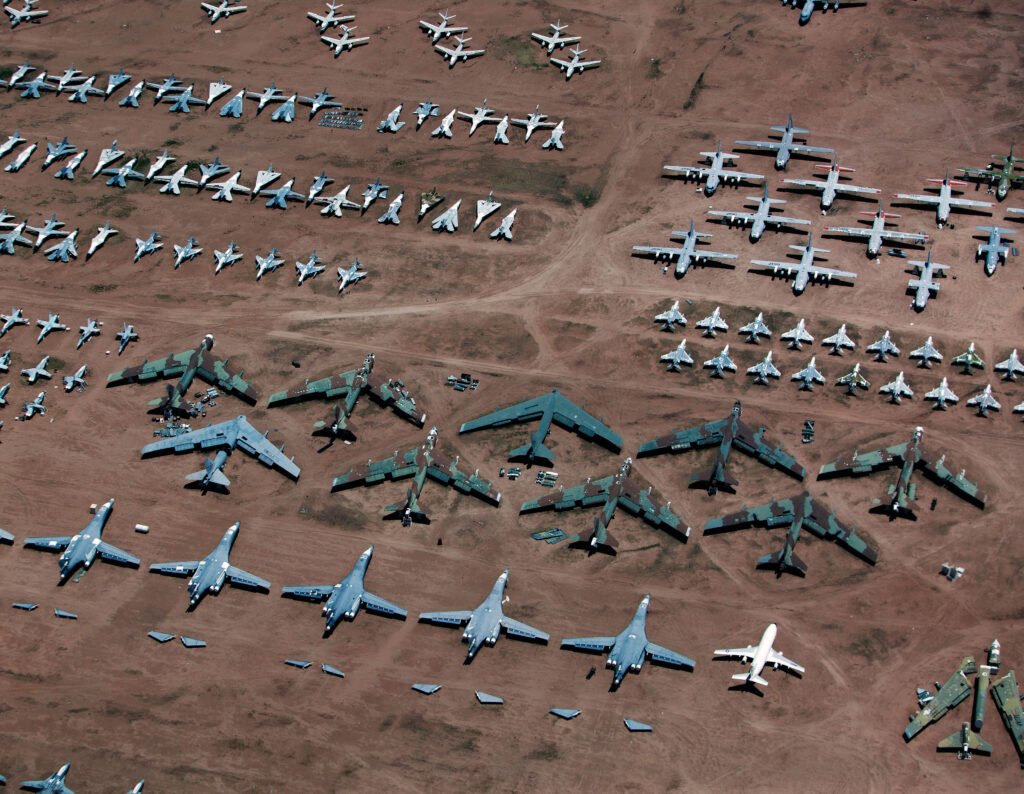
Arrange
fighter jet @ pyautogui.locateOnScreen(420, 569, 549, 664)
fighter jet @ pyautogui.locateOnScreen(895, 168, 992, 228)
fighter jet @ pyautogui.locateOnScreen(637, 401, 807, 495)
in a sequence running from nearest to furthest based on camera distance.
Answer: fighter jet @ pyautogui.locateOnScreen(420, 569, 549, 664)
fighter jet @ pyautogui.locateOnScreen(637, 401, 807, 495)
fighter jet @ pyautogui.locateOnScreen(895, 168, 992, 228)

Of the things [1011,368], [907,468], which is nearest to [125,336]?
[907,468]

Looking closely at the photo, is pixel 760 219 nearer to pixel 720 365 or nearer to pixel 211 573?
pixel 720 365

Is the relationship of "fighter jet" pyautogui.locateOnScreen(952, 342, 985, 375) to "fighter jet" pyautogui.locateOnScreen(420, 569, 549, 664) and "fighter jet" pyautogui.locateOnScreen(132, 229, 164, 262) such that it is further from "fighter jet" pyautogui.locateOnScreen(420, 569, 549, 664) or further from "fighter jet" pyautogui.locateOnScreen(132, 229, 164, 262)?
"fighter jet" pyautogui.locateOnScreen(132, 229, 164, 262)

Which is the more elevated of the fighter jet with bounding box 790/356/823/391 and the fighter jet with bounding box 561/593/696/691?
the fighter jet with bounding box 790/356/823/391

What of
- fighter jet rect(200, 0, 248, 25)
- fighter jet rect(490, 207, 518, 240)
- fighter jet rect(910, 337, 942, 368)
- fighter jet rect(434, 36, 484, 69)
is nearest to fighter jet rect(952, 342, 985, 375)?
fighter jet rect(910, 337, 942, 368)

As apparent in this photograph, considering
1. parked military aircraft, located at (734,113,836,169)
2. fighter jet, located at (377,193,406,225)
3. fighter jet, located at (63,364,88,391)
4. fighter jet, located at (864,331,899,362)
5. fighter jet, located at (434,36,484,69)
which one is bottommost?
fighter jet, located at (864,331,899,362)

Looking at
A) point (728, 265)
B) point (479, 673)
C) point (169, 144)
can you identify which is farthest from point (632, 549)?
point (169, 144)

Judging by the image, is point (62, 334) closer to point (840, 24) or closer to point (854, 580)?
point (854, 580)
